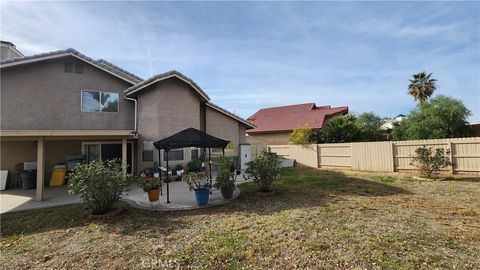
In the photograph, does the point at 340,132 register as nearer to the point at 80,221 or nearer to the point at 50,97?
the point at 80,221

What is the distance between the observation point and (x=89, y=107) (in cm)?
1277

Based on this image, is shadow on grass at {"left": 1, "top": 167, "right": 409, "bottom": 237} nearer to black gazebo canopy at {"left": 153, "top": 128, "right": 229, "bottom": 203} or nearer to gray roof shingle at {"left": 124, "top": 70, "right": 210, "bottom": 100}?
black gazebo canopy at {"left": 153, "top": 128, "right": 229, "bottom": 203}

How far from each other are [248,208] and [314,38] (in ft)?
26.8

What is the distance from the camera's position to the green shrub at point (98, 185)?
6582 millimetres

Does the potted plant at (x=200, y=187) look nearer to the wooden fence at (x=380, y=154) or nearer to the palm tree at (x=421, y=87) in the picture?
the wooden fence at (x=380, y=154)

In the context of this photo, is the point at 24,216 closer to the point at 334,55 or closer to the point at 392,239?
the point at 392,239

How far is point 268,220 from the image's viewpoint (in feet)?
21.0

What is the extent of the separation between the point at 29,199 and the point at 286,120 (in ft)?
74.4

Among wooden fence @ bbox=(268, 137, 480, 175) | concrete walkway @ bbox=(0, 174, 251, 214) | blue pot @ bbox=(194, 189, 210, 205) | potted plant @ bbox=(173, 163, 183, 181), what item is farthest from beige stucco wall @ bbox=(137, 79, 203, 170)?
wooden fence @ bbox=(268, 137, 480, 175)

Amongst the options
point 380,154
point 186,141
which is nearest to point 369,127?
point 380,154

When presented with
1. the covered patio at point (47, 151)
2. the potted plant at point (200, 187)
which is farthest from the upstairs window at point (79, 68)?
the potted plant at point (200, 187)

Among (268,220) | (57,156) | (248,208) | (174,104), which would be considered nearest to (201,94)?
(174,104)

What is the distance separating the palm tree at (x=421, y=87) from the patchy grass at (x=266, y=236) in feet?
73.2

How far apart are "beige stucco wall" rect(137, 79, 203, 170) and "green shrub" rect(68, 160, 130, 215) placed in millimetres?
6149
